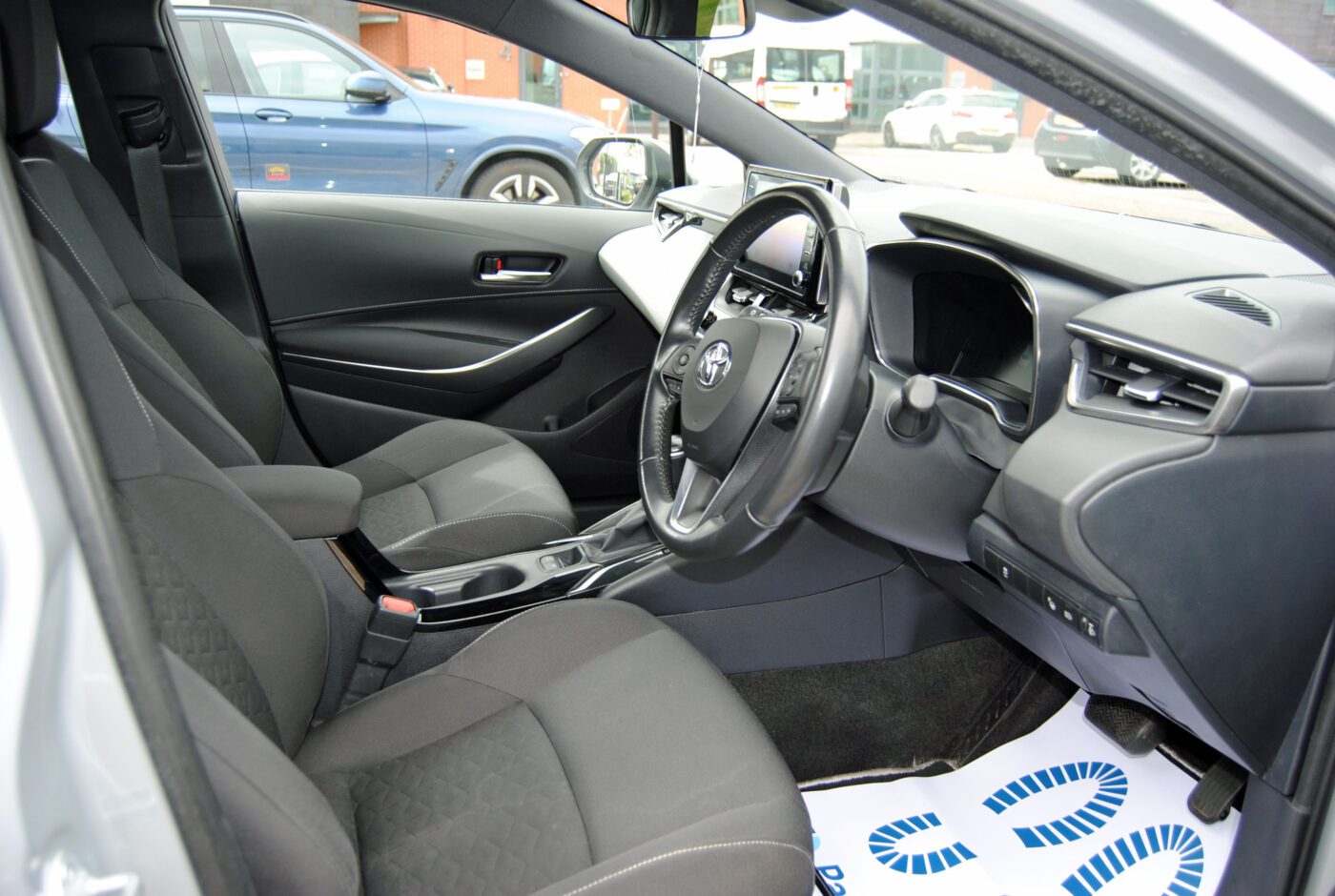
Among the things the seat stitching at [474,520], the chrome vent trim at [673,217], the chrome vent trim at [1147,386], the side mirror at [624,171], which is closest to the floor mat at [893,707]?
the seat stitching at [474,520]

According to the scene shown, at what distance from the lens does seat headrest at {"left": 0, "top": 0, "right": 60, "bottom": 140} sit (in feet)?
4.20

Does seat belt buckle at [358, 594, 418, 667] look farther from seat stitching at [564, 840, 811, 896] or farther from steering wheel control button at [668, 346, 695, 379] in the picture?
seat stitching at [564, 840, 811, 896]

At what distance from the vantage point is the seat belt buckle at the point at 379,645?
1.61 meters

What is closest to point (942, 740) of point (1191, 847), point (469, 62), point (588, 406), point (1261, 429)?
point (1191, 847)

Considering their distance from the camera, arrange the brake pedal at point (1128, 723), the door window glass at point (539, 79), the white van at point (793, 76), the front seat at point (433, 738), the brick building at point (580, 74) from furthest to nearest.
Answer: the door window glass at point (539, 79)
the white van at point (793, 76)
the brake pedal at point (1128, 723)
the brick building at point (580, 74)
the front seat at point (433, 738)

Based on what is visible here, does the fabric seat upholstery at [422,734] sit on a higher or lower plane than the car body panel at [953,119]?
lower

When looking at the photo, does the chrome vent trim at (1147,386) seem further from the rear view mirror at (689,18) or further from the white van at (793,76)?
the white van at (793,76)

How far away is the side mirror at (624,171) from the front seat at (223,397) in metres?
0.88

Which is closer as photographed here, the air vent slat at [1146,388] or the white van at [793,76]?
the air vent slat at [1146,388]

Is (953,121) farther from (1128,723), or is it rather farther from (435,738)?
(435,738)

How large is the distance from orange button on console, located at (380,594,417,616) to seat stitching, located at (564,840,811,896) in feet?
2.13

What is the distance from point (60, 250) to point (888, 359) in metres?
1.06

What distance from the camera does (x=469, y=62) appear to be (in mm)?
2680

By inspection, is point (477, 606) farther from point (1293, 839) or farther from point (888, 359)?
point (1293, 839)
